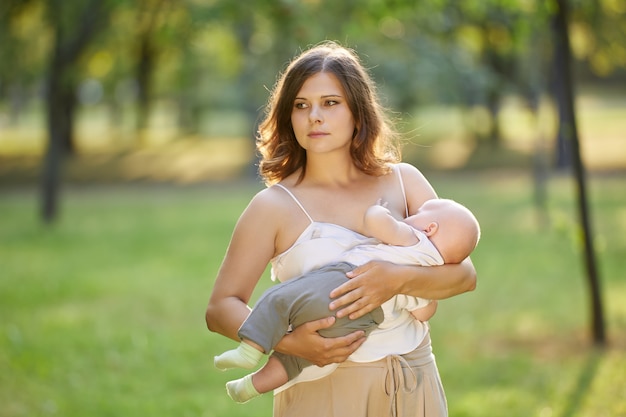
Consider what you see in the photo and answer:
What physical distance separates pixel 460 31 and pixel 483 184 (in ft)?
14.1

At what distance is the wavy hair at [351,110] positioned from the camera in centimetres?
288

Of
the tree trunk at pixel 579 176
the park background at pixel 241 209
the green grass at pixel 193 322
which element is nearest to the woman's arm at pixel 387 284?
the park background at pixel 241 209

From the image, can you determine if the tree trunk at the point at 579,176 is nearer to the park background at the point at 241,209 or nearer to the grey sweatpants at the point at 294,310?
the park background at the point at 241,209

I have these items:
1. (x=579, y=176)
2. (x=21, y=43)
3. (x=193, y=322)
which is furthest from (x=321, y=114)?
(x=21, y=43)

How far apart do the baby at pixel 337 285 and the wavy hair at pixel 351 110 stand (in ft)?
0.67

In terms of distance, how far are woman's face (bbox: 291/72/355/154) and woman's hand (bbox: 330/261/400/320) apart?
42cm

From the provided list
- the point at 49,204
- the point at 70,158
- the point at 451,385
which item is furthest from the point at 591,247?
the point at 70,158

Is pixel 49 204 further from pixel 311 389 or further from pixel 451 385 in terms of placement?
pixel 311 389

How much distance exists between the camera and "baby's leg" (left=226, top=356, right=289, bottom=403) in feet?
8.98

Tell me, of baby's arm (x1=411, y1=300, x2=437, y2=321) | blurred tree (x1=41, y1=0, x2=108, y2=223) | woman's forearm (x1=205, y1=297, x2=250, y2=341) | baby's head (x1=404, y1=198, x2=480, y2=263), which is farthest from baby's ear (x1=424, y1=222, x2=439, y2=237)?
blurred tree (x1=41, y1=0, x2=108, y2=223)

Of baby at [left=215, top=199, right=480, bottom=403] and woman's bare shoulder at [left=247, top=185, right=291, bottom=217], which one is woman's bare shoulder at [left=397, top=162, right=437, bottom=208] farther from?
woman's bare shoulder at [left=247, top=185, right=291, bottom=217]

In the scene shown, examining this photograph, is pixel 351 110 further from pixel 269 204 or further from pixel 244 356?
pixel 244 356

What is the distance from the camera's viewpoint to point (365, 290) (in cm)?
268

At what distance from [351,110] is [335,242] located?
44cm
